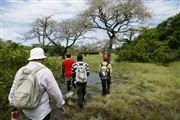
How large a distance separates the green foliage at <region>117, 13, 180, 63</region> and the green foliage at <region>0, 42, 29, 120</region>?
93.6ft

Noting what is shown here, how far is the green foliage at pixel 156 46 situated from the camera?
132ft

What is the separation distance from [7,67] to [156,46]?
3195cm

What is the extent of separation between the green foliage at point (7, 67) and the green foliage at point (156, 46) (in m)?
28.5

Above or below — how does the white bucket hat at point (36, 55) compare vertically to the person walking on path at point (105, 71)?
above

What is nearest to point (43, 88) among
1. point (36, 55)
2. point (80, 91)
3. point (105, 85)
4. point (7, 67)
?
point (36, 55)

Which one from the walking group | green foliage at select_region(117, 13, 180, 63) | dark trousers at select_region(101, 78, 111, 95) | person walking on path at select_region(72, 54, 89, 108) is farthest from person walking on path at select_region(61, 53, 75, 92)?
green foliage at select_region(117, 13, 180, 63)

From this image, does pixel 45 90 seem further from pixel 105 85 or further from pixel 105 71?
pixel 105 85

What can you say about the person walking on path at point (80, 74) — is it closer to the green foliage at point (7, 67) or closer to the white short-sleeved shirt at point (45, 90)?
the green foliage at point (7, 67)

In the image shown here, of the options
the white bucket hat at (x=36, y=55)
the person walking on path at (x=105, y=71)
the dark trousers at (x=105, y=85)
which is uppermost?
the white bucket hat at (x=36, y=55)

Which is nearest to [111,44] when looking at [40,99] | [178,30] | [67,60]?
[178,30]

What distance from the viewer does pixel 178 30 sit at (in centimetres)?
4159

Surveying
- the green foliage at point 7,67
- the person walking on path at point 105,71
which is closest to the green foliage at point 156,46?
the person walking on path at point 105,71

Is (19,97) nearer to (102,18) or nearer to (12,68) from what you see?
(12,68)

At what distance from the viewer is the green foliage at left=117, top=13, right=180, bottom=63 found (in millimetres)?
40219
